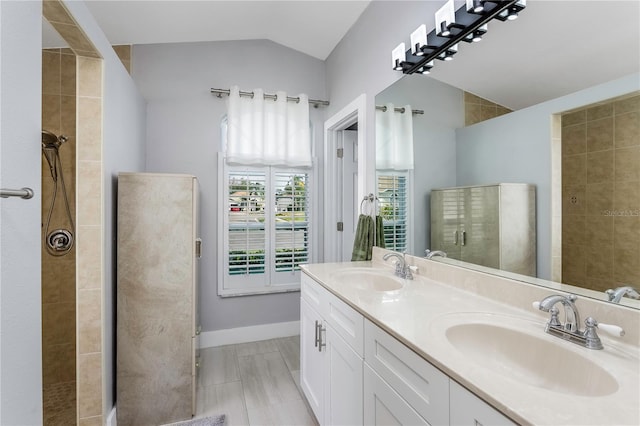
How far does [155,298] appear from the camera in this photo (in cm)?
193

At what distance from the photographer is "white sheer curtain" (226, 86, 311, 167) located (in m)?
2.86

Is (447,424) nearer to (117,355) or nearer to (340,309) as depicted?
(340,309)

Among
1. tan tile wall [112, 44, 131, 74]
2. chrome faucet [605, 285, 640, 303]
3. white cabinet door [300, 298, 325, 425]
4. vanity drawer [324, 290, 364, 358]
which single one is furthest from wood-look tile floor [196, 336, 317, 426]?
tan tile wall [112, 44, 131, 74]

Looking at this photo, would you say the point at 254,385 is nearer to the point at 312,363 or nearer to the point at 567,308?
the point at 312,363

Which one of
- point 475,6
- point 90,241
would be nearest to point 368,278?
point 475,6

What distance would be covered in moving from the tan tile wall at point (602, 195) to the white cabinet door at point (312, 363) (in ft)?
3.95

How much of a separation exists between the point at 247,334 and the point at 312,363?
134cm

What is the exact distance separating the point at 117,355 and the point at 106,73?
5.30ft

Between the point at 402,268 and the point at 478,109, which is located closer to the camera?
the point at 478,109

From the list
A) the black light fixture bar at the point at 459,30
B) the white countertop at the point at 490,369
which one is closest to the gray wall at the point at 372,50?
the black light fixture bar at the point at 459,30

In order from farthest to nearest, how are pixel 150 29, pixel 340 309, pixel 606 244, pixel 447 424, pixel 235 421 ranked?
pixel 150 29 < pixel 235 421 < pixel 340 309 < pixel 606 244 < pixel 447 424

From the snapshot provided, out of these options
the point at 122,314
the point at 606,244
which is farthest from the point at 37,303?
the point at 606,244

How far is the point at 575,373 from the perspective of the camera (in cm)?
84

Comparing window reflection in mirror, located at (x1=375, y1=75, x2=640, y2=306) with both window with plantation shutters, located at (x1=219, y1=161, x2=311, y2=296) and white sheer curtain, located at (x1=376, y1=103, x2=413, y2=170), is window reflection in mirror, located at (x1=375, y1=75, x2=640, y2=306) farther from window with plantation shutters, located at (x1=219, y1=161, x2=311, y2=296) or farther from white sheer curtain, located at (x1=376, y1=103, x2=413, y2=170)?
window with plantation shutters, located at (x1=219, y1=161, x2=311, y2=296)
